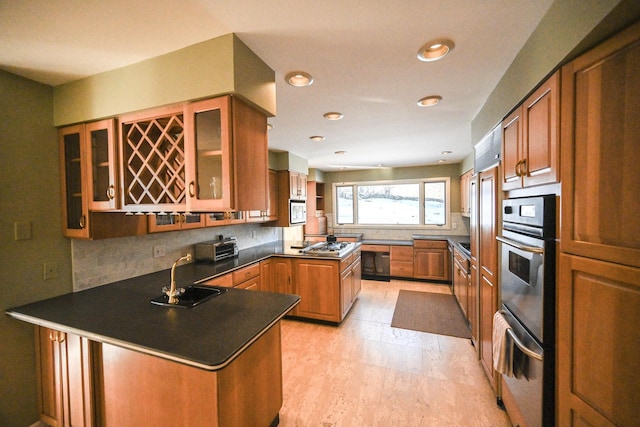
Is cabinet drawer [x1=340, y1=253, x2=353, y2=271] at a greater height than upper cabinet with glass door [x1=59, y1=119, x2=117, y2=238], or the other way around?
upper cabinet with glass door [x1=59, y1=119, x2=117, y2=238]

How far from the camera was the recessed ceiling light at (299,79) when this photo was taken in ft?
5.56

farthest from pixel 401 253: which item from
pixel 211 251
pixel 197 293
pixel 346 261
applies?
pixel 197 293

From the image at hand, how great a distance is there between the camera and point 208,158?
4.81ft

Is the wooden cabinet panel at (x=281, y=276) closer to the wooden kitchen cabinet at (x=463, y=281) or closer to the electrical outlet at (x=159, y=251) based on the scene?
the electrical outlet at (x=159, y=251)

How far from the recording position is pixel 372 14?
46.1 inches

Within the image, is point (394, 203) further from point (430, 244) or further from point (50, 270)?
point (50, 270)

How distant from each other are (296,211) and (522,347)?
3389 millimetres

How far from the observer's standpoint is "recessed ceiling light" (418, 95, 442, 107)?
2.08m

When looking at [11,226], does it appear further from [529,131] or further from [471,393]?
[471,393]

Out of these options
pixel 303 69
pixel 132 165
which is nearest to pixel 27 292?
pixel 132 165

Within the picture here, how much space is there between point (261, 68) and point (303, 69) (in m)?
0.28

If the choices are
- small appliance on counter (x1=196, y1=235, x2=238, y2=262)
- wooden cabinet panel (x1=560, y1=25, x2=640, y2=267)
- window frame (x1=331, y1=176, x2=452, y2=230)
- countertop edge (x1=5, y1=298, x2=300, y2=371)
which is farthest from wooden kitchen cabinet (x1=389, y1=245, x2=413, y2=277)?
wooden cabinet panel (x1=560, y1=25, x2=640, y2=267)

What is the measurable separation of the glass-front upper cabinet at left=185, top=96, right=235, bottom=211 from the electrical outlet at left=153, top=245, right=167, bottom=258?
1.36m

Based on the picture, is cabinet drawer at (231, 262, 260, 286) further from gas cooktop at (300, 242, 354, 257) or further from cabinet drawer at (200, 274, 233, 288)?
gas cooktop at (300, 242, 354, 257)
